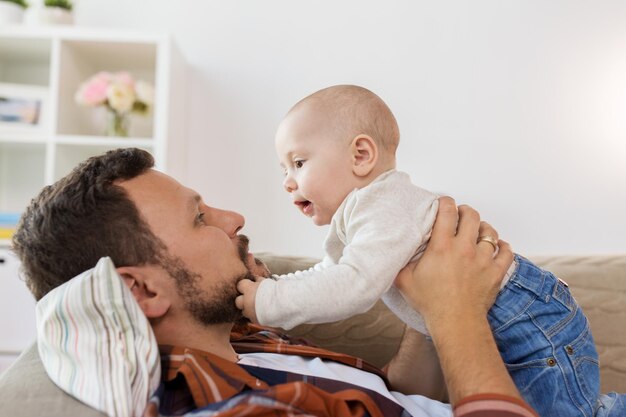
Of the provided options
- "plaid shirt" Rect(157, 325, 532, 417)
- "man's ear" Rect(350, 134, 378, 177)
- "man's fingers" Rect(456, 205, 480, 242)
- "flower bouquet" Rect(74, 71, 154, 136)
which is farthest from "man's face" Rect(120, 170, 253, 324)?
"flower bouquet" Rect(74, 71, 154, 136)

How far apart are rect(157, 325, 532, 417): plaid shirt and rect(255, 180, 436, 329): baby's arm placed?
116 millimetres

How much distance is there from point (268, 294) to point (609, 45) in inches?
107

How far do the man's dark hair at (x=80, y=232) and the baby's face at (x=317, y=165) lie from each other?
0.32m

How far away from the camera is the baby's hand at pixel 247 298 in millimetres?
1120

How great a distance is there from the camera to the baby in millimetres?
1068

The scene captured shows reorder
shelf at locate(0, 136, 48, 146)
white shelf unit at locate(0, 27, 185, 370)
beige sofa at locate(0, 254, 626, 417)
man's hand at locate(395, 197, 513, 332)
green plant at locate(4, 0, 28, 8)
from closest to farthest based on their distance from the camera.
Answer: man's hand at locate(395, 197, 513, 332)
beige sofa at locate(0, 254, 626, 417)
white shelf unit at locate(0, 27, 185, 370)
shelf at locate(0, 136, 48, 146)
green plant at locate(4, 0, 28, 8)

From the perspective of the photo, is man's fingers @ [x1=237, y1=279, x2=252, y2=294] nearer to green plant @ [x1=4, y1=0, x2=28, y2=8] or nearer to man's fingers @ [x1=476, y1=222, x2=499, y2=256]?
man's fingers @ [x1=476, y1=222, x2=499, y2=256]

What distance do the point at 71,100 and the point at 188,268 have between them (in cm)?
201

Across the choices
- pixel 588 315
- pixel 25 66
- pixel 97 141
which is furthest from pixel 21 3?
pixel 588 315

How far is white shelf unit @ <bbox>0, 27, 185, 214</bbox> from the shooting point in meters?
2.69

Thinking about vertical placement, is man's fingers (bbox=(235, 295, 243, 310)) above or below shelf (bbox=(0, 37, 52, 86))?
below

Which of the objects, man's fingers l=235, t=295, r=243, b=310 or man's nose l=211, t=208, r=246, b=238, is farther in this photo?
man's nose l=211, t=208, r=246, b=238

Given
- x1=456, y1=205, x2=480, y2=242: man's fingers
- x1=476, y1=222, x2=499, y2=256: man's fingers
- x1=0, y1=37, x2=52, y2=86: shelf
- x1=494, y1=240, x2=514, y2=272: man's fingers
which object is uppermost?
x1=0, y1=37, x2=52, y2=86: shelf

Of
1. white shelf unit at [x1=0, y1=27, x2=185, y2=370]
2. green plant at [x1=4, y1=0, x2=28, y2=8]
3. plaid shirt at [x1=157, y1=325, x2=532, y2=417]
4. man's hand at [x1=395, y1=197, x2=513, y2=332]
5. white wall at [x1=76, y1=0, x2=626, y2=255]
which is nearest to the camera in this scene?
plaid shirt at [x1=157, y1=325, x2=532, y2=417]
